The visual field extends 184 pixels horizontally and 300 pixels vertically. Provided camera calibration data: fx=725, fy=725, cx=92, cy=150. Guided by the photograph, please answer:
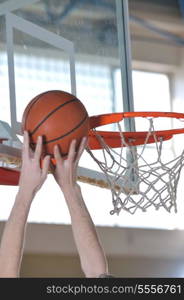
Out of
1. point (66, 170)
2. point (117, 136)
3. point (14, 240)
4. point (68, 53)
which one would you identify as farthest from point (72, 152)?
point (68, 53)

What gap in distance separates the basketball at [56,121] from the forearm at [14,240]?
0.84 ft

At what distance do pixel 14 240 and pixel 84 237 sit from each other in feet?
0.83

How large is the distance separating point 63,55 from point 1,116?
500 millimetres

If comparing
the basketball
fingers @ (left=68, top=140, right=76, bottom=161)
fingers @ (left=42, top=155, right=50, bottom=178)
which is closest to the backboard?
the basketball

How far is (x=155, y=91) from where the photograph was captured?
272 inches

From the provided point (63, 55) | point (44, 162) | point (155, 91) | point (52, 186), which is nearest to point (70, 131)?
point (44, 162)

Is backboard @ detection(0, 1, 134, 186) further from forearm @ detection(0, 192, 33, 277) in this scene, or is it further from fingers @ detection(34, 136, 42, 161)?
forearm @ detection(0, 192, 33, 277)

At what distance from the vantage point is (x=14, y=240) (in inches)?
71.0

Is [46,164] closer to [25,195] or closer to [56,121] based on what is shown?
[25,195]

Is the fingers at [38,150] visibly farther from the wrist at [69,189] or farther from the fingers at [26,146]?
the wrist at [69,189]

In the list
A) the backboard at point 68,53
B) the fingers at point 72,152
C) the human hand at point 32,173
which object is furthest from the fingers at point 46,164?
the backboard at point 68,53

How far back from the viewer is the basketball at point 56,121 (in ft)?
6.89

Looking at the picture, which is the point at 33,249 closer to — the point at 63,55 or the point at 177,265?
the point at 177,265

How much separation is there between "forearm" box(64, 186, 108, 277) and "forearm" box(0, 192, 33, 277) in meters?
0.18
